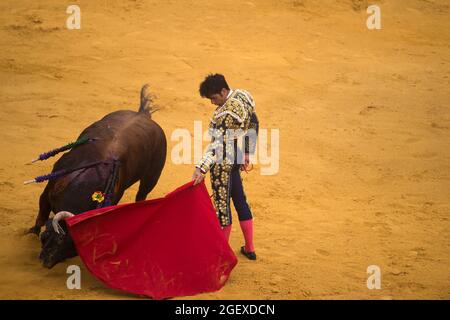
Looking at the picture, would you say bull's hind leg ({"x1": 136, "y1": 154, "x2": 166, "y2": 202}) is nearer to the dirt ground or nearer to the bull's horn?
the dirt ground

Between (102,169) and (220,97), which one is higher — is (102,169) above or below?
below

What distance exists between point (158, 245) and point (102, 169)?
78 cm

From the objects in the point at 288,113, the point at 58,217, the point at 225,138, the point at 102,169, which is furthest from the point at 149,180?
the point at 288,113

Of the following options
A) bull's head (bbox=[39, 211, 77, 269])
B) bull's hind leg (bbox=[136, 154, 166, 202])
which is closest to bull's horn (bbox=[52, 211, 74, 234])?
bull's head (bbox=[39, 211, 77, 269])

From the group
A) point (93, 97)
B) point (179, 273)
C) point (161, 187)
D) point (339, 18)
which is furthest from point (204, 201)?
point (339, 18)

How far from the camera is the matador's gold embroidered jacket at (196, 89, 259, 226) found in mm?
5391

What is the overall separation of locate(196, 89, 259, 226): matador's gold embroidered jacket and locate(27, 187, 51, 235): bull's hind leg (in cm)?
132

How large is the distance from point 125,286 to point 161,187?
2485 millimetres

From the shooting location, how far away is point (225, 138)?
5.44 m

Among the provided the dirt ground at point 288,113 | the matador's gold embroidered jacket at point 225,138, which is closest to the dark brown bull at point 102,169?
the dirt ground at point 288,113

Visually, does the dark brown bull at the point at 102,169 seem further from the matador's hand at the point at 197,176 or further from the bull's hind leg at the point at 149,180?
the matador's hand at the point at 197,176

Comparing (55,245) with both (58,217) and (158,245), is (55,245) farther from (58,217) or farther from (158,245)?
(158,245)

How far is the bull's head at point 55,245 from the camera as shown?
204 inches

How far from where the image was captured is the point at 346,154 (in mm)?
8625
